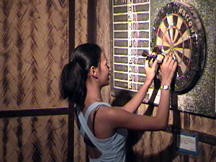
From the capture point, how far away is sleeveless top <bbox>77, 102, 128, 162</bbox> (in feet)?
8.19

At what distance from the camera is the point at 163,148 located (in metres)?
2.87

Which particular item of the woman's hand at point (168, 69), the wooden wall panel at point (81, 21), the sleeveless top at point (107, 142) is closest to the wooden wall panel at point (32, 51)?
the wooden wall panel at point (81, 21)

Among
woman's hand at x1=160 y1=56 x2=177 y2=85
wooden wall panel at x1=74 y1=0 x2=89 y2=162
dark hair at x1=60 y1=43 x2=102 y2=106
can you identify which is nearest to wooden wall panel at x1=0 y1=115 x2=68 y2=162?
wooden wall panel at x1=74 y1=0 x2=89 y2=162

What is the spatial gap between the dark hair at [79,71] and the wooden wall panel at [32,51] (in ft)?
2.90

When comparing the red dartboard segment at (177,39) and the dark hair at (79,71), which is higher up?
the red dartboard segment at (177,39)

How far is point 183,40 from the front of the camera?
254cm

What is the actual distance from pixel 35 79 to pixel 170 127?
4.70ft

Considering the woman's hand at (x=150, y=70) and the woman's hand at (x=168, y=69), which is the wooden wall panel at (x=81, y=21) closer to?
the woman's hand at (x=150, y=70)

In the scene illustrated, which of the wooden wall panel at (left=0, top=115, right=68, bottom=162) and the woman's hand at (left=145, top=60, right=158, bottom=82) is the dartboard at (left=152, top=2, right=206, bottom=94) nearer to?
the woman's hand at (left=145, top=60, right=158, bottom=82)

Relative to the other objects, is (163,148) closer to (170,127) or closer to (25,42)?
(170,127)

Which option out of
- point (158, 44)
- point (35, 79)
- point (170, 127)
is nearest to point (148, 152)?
point (170, 127)

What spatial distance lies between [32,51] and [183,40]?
155cm

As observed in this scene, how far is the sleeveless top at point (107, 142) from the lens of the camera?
8.19ft

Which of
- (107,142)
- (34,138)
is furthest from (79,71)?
(34,138)
